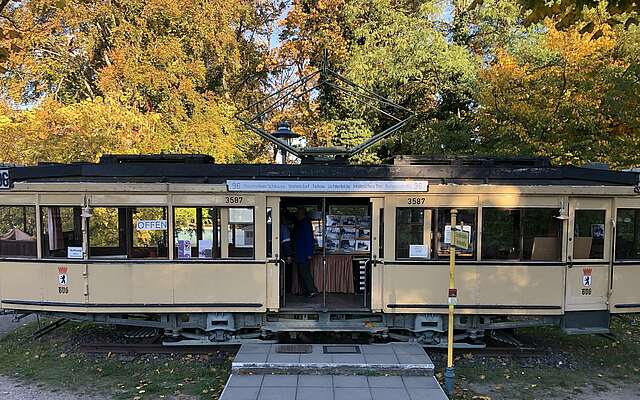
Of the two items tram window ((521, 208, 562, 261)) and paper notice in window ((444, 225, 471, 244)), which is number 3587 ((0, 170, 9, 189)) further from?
tram window ((521, 208, 562, 261))

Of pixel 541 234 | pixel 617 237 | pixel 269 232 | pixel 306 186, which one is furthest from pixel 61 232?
pixel 617 237

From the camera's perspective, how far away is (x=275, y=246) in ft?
27.5

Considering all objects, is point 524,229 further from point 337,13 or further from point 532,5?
point 337,13

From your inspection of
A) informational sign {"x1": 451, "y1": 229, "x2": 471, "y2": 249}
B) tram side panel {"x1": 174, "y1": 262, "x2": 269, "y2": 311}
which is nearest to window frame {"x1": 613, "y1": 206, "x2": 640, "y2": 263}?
informational sign {"x1": 451, "y1": 229, "x2": 471, "y2": 249}

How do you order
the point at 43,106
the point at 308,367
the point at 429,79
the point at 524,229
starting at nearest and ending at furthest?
the point at 308,367 → the point at 524,229 → the point at 43,106 → the point at 429,79

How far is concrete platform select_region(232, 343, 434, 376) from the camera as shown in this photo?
6.93 m

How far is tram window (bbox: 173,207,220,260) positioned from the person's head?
1547mm

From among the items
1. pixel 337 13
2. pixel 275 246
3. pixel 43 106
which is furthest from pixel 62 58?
pixel 275 246

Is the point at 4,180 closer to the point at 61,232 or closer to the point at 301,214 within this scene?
the point at 61,232

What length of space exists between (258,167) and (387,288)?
3.02 meters

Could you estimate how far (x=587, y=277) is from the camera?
27.4 feet

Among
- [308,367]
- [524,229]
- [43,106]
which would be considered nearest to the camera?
[308,367]

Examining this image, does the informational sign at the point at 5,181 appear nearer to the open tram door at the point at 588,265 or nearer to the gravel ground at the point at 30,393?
the gravel ground at the point at 30,393

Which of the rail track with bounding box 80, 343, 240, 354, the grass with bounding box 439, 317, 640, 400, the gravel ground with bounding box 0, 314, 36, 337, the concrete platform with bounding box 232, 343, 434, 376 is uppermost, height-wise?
the concrete platform with bounding box 232, 343, 434, 376
